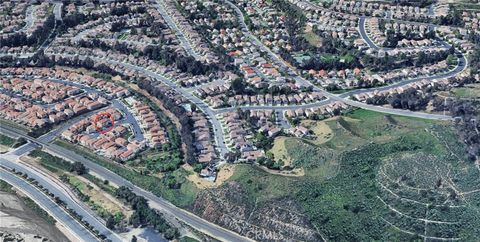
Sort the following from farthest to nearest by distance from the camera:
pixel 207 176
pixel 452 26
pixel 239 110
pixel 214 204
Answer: pixel 452 26
pixel 239 110
pixel 207 176
pixel 214 204

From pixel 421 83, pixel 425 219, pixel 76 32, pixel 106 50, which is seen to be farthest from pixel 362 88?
pixel 76 32

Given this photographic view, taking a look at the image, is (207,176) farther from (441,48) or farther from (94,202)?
(441,48)

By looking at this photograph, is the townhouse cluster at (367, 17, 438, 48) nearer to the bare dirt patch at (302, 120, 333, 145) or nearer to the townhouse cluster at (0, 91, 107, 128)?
the bare dirt patch at (302, 120, 333, 145)

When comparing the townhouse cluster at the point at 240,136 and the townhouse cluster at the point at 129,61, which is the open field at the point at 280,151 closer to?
the townhouse cluster at the point at 240,136

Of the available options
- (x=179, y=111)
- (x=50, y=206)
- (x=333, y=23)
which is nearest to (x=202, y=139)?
(x=179, y=111)

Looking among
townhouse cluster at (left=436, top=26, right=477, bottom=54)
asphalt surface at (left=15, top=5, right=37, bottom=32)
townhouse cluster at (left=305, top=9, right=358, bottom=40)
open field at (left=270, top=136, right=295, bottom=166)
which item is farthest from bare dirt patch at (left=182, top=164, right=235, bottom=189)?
asphalt surface at (left=15, top=5, right=37, bottom=32)

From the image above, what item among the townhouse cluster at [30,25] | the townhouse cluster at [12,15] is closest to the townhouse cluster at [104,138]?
the townhouse cluster at [30,25]
